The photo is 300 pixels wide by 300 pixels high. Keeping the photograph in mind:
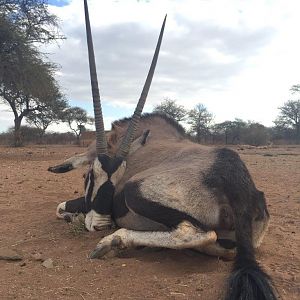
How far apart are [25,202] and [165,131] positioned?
106 inches

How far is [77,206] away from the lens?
584 cm

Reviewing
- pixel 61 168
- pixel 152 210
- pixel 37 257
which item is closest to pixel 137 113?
pixel 61 168

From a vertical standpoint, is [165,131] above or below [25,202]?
above

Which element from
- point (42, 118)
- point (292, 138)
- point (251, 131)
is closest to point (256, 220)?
point (42, 118)

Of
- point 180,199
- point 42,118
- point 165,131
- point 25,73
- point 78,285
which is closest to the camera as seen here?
point 78,285

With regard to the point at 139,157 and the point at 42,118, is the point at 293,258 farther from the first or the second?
the point at 42,118

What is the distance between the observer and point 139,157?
5.39 metres

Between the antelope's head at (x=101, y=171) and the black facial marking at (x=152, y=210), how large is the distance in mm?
598

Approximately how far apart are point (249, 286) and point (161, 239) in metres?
1.10

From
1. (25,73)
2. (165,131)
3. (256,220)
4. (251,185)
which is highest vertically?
(25,73)

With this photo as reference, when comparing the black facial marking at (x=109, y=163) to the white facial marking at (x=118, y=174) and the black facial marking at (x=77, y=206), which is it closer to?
the white facial marking at (x=118, y=174)

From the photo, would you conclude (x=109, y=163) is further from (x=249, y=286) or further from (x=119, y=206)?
(x=249, y=286)

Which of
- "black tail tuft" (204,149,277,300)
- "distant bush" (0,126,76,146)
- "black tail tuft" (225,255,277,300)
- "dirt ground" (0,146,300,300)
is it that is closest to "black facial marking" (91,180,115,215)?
"dirt ground" (0,146,300,300)

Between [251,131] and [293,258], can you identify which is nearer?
[293,258]
